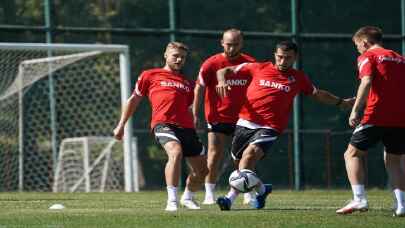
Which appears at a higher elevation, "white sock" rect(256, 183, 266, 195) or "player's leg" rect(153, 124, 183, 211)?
"player's leg" rect(153, 124, 183, 211)

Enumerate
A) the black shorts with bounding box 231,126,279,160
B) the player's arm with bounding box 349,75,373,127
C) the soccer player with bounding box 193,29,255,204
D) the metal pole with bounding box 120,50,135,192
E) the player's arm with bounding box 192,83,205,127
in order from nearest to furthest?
the player's arm with bounding box 349,75,373,127 < the black shorts with bounding box 231,126,279,160 < the player's arm with bounding box 192,83,205,127 < the soccer player with bounding box 193,29,255,204 < the metal pole with bounding box 120,50,135,192

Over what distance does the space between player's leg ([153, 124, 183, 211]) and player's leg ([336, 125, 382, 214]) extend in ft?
5.47

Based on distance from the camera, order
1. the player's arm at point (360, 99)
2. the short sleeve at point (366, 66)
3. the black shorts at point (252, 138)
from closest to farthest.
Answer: the player's arm at point (360, 99) → the short sleeve at point (366, 66) → the black shorts at point (252, 138)

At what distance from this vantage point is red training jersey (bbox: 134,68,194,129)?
1262 cm

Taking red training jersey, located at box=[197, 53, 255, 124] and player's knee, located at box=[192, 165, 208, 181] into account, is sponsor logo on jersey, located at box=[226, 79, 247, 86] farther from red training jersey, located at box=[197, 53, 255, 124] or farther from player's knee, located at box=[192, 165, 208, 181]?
player's knee, located at box=[192, 165, 208, 181]

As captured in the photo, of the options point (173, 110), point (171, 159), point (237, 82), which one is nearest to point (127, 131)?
point (237, 82)

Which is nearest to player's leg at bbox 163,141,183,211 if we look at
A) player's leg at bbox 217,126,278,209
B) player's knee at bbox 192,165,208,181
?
player's leg at bbox 217,126,278,209

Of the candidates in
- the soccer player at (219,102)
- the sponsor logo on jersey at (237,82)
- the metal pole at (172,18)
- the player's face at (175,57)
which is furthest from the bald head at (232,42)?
the metal pole at (172,18)

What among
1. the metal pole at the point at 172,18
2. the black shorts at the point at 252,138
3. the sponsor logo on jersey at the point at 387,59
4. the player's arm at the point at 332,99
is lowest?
the black shorts at the point at 252,138

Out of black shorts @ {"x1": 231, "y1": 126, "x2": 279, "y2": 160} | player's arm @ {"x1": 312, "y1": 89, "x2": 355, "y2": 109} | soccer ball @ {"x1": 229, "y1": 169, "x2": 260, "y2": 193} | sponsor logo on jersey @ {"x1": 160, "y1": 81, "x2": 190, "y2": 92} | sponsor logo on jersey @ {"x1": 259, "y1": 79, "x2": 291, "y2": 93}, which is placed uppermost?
sponsor logo on jersey @ {"x1": 160, "y1": 81, "x2": 190, "y2": 92}

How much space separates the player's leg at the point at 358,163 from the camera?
11539 millimetres

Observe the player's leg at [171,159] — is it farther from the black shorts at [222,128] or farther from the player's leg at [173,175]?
the black shorts at [222,128]

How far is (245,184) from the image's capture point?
473 inches

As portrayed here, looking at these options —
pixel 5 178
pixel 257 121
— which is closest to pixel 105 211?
pixel 257 121
